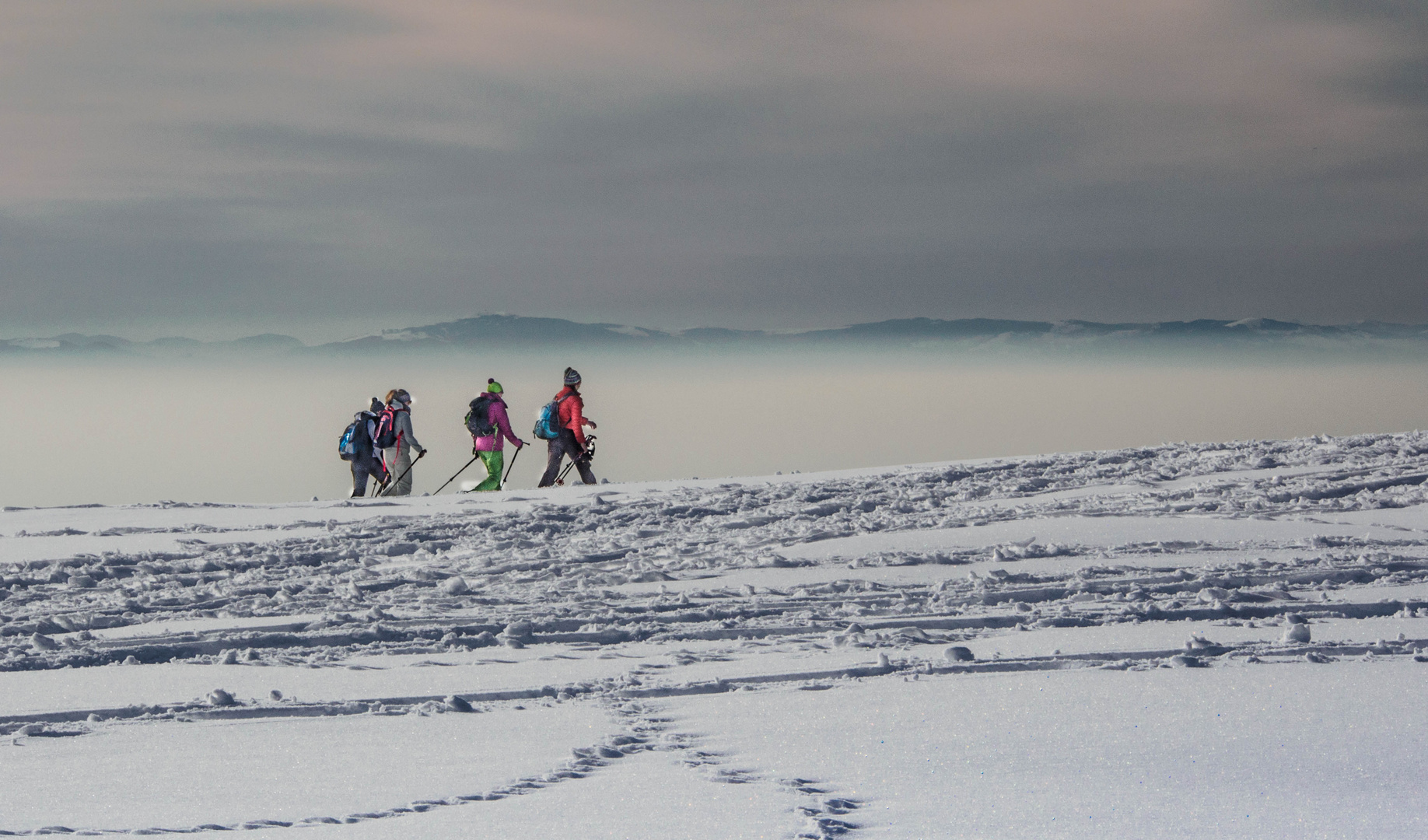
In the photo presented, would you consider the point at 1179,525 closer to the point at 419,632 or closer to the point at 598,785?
the point at 419,632

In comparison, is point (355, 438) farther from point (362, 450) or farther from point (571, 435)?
point (571, 435)

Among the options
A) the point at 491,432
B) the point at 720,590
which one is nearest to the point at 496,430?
the point at 491,432

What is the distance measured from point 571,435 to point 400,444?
2223 millimetres

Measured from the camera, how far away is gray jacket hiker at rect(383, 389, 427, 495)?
52.7 ft

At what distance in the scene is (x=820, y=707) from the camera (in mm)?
5109

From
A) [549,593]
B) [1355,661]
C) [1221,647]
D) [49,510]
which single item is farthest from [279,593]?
[49,510]

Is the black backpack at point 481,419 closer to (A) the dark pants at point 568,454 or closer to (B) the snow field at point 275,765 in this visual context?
(A) the dark pants at point 568,454

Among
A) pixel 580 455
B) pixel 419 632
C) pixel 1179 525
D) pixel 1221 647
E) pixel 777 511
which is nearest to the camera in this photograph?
pixel 1221 647

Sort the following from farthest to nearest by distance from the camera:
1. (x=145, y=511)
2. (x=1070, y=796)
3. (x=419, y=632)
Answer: (x=145, y=511), (x=419, y=632), (x=1070, y=796)

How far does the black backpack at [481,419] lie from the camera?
1612 centimetres

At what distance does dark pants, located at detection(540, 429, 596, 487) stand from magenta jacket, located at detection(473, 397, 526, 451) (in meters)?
0.54

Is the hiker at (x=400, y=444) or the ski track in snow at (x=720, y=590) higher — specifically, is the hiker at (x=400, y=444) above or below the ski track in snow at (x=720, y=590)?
above

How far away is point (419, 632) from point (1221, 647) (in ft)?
13.3

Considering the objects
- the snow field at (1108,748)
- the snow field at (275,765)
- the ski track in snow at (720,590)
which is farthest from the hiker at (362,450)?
the snow field at (1108,748)
